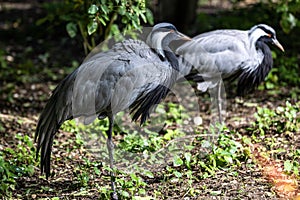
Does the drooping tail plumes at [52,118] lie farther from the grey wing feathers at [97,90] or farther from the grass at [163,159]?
the grass at [163,159]

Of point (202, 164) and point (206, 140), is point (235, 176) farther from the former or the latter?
point (206, 140)

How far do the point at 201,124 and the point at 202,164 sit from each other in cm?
165

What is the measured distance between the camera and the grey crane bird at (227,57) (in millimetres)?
6188

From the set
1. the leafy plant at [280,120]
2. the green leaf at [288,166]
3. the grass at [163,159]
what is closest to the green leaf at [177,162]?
the grass at [163,159]

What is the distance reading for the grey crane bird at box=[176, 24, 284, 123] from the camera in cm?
619

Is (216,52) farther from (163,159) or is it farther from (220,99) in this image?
(163,159)

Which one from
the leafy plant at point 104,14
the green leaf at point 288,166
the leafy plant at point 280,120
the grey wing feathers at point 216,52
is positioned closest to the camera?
the green leaf at point 288,166

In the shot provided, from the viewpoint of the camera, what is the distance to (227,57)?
617 centimetres

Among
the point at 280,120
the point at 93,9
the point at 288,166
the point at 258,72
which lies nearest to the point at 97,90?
the point at 93,9

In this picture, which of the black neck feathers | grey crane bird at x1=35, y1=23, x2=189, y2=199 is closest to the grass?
grey crane bird at x1=35, y1=23, x2=189, y2=199

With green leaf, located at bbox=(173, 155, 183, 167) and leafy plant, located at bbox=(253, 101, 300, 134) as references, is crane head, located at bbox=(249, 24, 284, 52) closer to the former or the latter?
leafy plant, located at bbox=(253, 101, 300, 134)

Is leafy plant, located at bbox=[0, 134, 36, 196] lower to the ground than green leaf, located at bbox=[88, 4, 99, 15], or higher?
lower

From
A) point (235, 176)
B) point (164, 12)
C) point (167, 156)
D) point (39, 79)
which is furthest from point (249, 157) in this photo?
point (164, 12)

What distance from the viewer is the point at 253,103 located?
22.6ft
